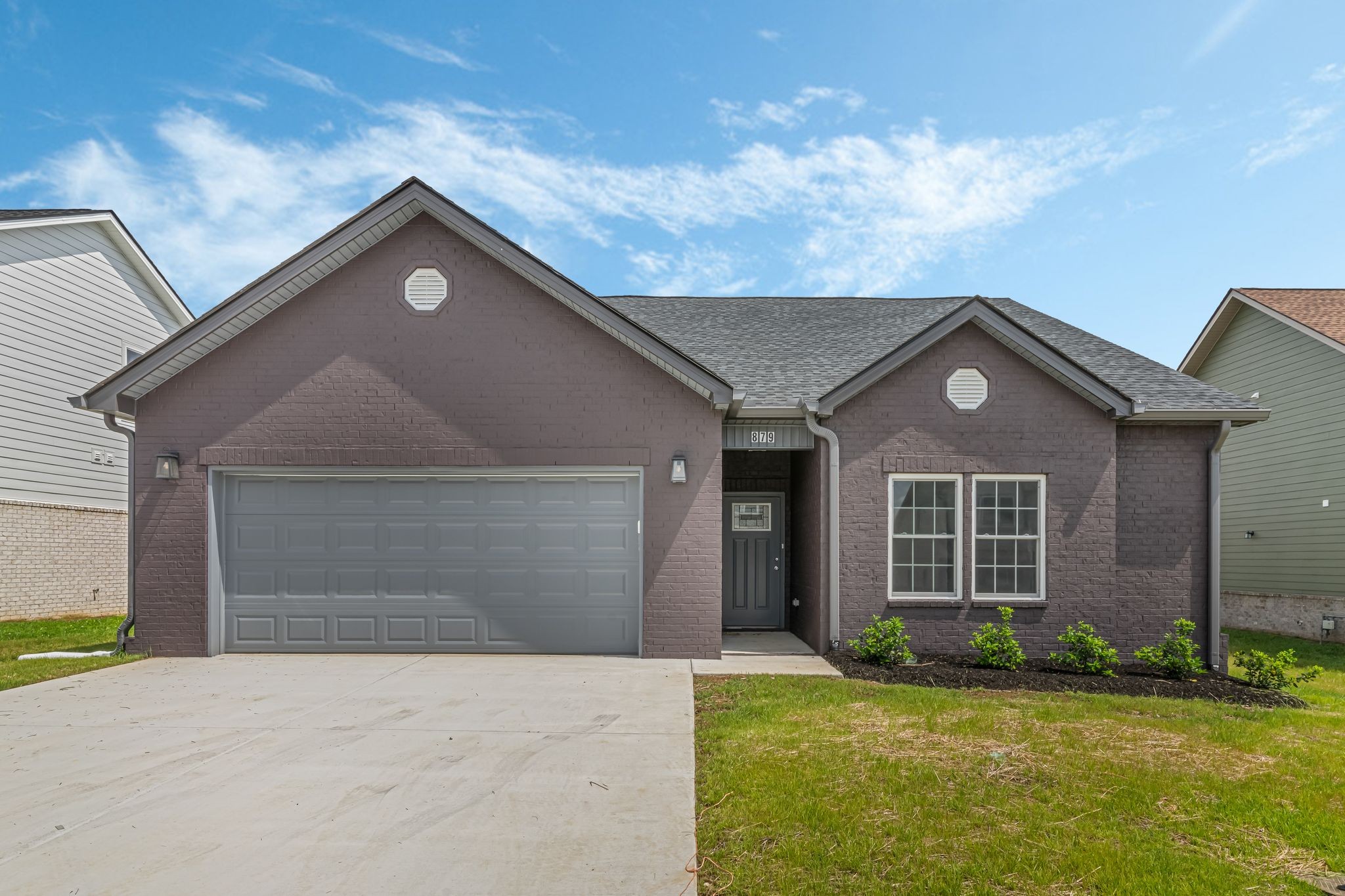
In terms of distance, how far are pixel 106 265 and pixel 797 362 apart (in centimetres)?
1534

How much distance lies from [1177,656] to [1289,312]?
10611 millimetres

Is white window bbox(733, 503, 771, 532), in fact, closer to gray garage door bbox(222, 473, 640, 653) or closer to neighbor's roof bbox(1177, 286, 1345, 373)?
gray garage door bbox(222, 473, 640, 653)

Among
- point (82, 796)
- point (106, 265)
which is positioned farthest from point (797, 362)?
point (106, 265)

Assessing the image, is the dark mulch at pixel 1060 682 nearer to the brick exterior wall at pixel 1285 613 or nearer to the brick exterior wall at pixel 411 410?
the brick exterior wall at pixel 411 410

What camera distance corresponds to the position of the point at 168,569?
10586 millimetres

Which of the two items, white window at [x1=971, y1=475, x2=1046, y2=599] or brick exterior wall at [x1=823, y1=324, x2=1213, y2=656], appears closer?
brick exterior wall at [x1=823, y1=324, x2=1213, y2=656]

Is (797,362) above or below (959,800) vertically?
above

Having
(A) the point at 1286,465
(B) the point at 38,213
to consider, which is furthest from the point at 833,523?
(B) the point at 38,213

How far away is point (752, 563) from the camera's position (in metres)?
13.8

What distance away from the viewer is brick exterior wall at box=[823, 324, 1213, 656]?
10.9 m

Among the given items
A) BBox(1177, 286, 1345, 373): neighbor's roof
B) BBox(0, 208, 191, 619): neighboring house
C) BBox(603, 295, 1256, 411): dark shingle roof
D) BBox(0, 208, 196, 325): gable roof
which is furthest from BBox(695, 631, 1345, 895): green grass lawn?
BBox(0, 208, 196, 325): gable roof

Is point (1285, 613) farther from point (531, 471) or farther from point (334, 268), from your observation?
point (334, 268)

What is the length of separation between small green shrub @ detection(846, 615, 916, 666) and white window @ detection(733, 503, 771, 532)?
362 cm

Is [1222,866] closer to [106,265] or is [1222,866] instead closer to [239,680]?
[239,680]
